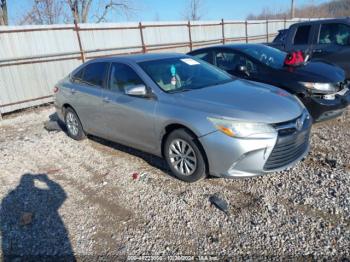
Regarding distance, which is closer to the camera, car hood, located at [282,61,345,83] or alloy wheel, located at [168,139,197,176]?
alloy wheel, located at [168,139,197,176]

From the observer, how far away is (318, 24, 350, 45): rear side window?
7289mm

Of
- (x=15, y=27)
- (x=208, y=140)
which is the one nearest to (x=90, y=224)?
(x=208, y=140)

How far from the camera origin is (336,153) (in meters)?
4.29

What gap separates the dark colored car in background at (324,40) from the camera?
721 centimetres

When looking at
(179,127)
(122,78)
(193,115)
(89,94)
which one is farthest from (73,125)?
(193,115)

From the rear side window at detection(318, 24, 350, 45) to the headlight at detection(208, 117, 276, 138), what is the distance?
5427mm

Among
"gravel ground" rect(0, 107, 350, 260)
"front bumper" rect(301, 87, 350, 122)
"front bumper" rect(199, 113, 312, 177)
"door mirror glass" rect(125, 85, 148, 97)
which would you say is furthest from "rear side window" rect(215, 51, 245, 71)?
"front bumper" rect(199, 113, 312, 177)

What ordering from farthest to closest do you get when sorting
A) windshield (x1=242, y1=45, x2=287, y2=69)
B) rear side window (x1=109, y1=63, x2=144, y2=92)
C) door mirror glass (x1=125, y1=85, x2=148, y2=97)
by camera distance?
windshield (x1=242, y1=45, x2=287, y2=69) < rear side window (x1=109, y1=63, x2=144, y2=92) < door mirror glass (x1=125, y1=85, x2=148, y2=97)

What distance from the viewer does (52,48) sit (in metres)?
9.24

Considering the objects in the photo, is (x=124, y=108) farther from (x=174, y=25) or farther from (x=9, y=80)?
(x=174, y=25)

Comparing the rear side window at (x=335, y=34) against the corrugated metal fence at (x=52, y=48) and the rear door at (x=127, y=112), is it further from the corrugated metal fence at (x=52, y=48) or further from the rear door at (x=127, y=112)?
the corrugated metal fence at (x=52, y=48)

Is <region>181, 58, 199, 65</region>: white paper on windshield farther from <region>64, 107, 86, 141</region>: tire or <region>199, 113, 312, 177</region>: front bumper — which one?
<region>64, 107, 86, 141</region>: tire

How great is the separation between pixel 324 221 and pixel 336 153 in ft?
5.50

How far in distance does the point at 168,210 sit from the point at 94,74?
273cm
